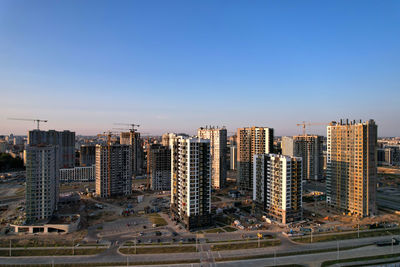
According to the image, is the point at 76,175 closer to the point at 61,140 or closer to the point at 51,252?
the point at 61,140

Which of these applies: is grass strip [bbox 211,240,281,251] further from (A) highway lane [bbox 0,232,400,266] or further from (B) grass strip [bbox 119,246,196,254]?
(B) grass strip [bbox 119,246,196,254]

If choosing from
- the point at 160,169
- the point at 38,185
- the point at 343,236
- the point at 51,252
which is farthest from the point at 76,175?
the point at 343,236

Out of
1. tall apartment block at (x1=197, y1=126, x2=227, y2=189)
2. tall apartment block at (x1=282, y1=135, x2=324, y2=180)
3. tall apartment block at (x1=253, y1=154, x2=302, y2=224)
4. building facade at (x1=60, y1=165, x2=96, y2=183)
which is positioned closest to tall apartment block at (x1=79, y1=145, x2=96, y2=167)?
building facade at (x1=60, y1=165, x2=96, y2=183)

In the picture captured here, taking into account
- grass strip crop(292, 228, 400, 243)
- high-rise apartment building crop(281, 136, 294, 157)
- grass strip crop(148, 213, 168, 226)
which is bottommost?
grass strip crop(148, 213, 168, 226)

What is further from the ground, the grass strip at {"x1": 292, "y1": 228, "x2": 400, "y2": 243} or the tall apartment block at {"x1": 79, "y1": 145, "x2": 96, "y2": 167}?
the tall apartment block at {"x1": 79, "y1": 145, "x2": 96, "y2": 167}

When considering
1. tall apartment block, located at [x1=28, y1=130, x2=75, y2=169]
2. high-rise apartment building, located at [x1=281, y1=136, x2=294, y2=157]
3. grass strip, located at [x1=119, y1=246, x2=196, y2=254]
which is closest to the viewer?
grass strip, located at [x1=119, y1=246, x2=196, y2=254]

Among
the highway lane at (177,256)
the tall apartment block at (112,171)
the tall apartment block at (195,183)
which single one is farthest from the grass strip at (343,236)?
the tall apartment block at (112,171)
